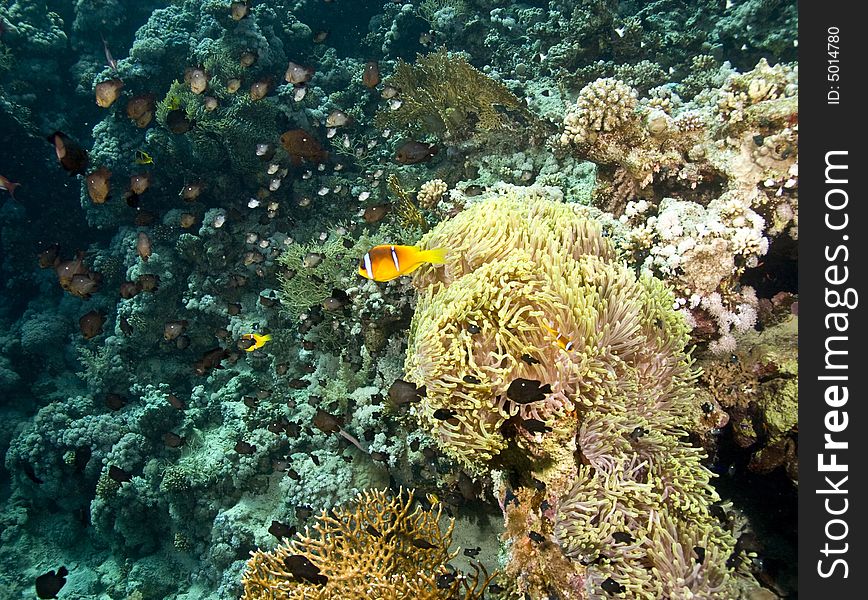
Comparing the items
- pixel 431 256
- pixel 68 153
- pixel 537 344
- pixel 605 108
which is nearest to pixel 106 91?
pixel 68 153

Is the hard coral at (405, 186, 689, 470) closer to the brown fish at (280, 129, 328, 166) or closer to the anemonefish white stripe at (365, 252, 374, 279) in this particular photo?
the anemonefish white stripe at (365, 252, 374, 279)

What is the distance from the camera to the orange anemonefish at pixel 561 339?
9.89ft

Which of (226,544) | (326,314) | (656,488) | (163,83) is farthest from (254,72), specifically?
(656,488)

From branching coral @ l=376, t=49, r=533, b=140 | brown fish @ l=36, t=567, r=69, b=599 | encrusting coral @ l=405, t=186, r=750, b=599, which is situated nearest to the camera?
encrusting coral @ l=405, t=186, r=750, b=599

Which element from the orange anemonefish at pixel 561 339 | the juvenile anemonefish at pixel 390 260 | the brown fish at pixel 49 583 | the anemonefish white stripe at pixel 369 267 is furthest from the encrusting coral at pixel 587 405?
the brown fish at pixel 49 583

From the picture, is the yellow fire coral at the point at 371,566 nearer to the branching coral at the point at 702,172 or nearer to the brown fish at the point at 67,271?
the branching coral at the point at 702,172

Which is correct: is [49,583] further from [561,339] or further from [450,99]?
[450,99]

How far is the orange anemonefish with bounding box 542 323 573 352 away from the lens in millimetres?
3016

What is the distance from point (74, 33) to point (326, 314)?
12747 millimetres
